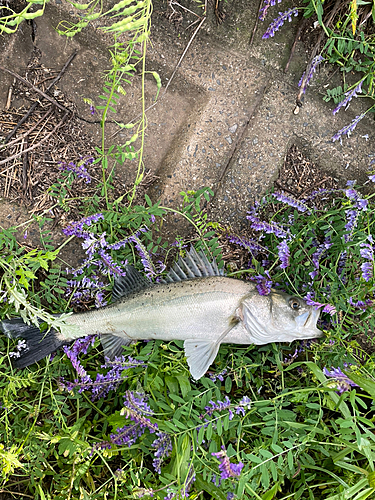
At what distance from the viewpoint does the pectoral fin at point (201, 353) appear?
2.83m

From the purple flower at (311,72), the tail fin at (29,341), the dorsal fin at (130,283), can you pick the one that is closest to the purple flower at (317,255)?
the dorsal fin at (130,283)

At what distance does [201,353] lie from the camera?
9.43ft

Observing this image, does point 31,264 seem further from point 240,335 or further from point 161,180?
point 240,335

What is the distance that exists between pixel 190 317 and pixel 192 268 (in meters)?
0.38

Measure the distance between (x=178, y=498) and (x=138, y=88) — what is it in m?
3.10

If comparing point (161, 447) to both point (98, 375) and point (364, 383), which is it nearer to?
point (98, 375)

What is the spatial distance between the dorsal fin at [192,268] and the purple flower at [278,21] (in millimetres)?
1944

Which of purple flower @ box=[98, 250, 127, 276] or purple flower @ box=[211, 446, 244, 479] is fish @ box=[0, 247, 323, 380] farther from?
purple flower @ box=[211, 446, 244, 479]

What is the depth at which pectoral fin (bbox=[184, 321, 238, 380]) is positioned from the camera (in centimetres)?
283

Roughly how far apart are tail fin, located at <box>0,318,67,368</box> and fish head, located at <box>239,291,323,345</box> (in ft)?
4.93

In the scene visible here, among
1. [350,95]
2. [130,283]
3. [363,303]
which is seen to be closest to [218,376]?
[130,283]

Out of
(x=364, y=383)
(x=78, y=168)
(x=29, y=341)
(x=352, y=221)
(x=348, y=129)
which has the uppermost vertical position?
(x=348, y=129)

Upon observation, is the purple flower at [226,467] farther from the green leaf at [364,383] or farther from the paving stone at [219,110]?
the paving stone at [219,110]

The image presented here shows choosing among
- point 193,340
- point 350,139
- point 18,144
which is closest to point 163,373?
point 193,340
